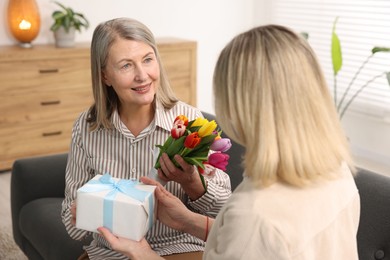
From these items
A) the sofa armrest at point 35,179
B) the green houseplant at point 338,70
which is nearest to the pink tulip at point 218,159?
the sofa armrest at point 35,179

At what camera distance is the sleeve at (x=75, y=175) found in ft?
7.16

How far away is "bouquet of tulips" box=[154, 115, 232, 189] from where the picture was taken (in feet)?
6.09

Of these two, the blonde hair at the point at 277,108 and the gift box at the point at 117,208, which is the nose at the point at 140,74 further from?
the blonde hair at the point at 277,108

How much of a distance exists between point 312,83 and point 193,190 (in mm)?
849

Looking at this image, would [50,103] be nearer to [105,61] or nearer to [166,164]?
[105,61]

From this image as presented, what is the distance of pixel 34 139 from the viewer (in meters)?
4.80

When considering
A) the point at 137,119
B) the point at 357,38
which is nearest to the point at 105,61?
the point at 137,119

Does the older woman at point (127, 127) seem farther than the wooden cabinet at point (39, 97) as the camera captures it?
No

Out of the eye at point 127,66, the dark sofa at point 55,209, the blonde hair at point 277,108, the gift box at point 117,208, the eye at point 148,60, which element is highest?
the blonde hair at point 277,108

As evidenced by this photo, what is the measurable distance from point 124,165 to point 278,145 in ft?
3.25

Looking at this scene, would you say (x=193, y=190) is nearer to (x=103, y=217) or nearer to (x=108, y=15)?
(x=103, y=217)

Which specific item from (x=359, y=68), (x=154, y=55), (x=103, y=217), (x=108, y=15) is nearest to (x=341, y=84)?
(x=359, y=68)

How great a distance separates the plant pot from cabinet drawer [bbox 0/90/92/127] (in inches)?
15.0

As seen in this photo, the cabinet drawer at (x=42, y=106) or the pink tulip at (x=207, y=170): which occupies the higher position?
the pink tulip at (x=207, y=170)
